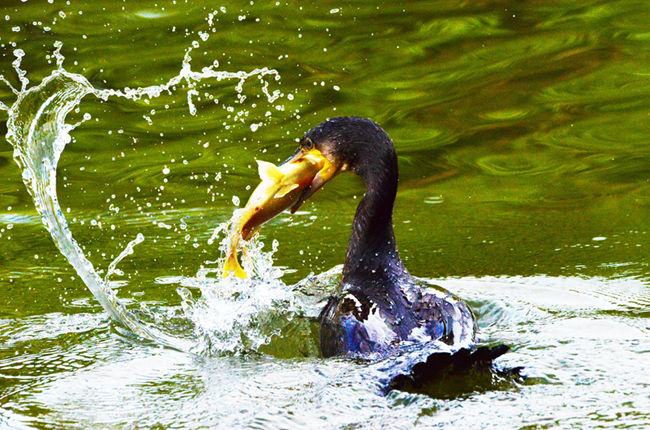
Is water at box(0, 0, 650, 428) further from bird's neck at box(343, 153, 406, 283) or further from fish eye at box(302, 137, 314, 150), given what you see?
fish eye at box(302, 137, 314, 150)

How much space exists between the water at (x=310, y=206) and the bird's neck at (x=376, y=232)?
A: 0.35 m

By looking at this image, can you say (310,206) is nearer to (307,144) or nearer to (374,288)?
(307,144)

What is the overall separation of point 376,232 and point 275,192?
43 centimetres

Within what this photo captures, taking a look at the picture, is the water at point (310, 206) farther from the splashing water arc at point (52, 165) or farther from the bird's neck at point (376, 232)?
the bird's neck at point (376, 232)

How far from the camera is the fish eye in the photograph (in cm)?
384

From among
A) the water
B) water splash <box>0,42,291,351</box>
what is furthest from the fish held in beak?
the water

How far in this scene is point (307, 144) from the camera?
3857 mm

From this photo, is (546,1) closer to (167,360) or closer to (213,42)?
(213,42)

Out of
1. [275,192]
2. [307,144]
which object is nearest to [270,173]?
[275,192]

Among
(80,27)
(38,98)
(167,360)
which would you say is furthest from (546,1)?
(167,360)

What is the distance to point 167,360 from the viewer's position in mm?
3547

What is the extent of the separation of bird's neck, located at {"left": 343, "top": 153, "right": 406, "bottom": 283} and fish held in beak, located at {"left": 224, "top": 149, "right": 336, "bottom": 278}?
0.22m

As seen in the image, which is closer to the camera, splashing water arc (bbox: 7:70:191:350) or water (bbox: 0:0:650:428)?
water (bbox: 0:0:650:428)

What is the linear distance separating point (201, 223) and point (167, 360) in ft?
7.44
